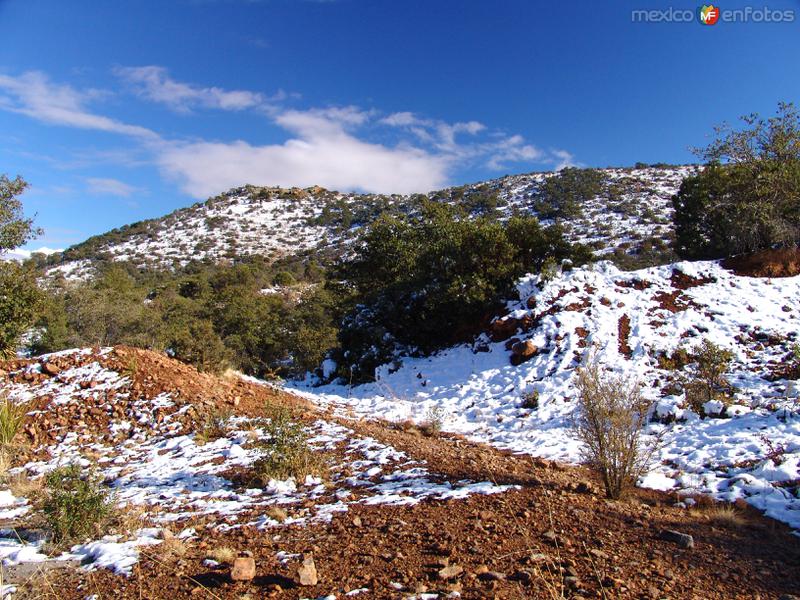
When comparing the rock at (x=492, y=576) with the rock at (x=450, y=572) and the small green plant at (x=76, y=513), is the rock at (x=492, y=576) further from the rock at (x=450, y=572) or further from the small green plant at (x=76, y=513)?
the small green plant at (x=76, y=513)

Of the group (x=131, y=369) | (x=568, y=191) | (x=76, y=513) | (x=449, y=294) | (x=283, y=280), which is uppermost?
(x=568, y=191)

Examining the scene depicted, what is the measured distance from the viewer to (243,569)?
10.4ft

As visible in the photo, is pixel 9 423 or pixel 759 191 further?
pixel 759 191

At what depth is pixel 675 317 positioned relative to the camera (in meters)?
10.6

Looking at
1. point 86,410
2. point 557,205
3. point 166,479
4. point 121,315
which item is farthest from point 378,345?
point 557,205

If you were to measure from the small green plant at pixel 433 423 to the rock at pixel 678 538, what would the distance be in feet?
14.8

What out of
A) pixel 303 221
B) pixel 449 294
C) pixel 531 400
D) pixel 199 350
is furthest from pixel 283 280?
pixel 531 400

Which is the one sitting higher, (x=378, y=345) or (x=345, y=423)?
(x=378, y=345)

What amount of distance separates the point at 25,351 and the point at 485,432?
68.7 ft

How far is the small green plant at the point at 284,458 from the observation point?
541 centimetres

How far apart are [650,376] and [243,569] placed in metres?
8.34

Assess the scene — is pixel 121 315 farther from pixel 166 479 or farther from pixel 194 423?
pixel 166 479

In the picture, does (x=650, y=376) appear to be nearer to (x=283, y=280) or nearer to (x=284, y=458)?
(x=284, y=458)

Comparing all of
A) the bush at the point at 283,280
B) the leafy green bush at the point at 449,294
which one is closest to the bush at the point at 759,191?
the leafy green bush at the point at 449,294
